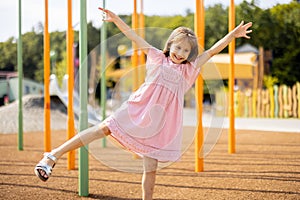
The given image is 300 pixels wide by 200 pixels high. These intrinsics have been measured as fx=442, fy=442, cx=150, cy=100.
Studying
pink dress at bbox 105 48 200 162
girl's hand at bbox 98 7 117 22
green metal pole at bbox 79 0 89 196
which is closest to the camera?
pink dress at bbox 105 48 200 162

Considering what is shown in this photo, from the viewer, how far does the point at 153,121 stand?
11.5ft

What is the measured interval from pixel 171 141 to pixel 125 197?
3.97 ft

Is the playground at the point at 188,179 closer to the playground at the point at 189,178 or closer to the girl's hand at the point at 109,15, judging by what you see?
the playground at the point at 189,178

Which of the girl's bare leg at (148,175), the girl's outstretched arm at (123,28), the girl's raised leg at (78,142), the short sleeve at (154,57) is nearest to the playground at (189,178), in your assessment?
the girl's bare leg at (148,175)

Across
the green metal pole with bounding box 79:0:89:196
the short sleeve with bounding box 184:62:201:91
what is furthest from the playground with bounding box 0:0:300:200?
the short sleeve with bounding box 184:62:201:91

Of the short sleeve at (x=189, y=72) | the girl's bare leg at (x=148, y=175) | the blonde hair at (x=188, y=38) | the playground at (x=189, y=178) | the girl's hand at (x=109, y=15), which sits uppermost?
the girl's hand at (x=109, y=15)

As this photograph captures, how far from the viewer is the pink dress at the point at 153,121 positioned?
3.52 m

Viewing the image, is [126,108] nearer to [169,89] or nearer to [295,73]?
[169,89]

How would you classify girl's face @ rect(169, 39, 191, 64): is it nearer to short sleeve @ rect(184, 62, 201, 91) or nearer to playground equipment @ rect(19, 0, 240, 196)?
short sleeve @ rect(184, 62, 201, 91)

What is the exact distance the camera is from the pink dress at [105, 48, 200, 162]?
11.5 ft

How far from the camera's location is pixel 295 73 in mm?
23250

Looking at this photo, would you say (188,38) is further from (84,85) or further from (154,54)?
(84,85)

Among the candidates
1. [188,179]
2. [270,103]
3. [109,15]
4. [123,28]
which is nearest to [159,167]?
[188,179]

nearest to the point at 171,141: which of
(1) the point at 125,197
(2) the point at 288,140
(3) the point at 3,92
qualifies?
(1) the point at 125,197
